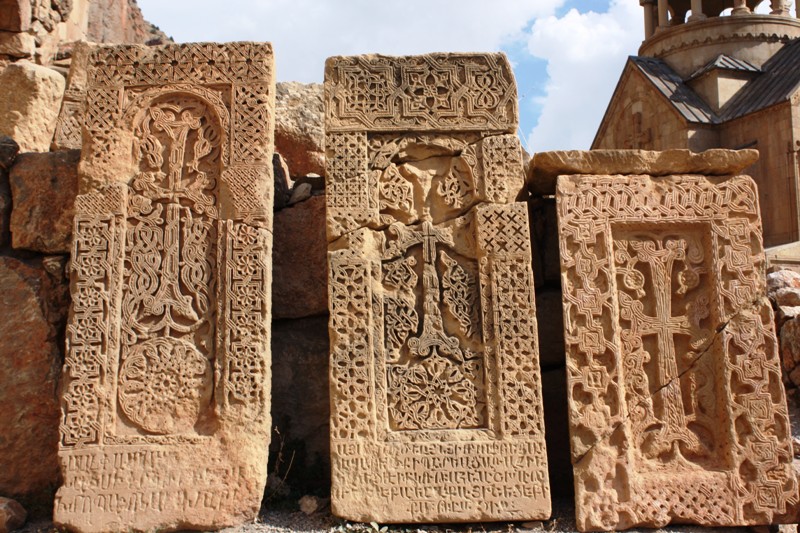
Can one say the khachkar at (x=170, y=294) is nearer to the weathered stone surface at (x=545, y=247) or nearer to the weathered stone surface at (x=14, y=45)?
the weathered stone surface at (x=545, y=247)

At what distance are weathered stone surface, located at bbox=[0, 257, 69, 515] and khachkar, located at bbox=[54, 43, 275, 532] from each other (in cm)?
42

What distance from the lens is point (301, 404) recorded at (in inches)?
183

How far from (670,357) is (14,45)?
7.05 metres

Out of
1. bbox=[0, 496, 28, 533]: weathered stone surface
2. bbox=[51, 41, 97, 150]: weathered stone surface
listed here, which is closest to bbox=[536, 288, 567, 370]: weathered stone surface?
bbox=[0, 496, 28, 533]: weathered stone surface

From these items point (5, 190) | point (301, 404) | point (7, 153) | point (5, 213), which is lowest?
point (301, 404)

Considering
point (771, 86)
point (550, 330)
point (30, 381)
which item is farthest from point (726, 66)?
point (30, 381)

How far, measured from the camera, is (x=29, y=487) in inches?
161

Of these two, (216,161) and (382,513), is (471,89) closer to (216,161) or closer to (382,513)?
(216,161)

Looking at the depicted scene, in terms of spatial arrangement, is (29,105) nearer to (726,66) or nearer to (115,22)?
(115,22)

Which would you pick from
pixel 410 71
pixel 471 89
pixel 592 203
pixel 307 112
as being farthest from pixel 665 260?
pixel 307 112

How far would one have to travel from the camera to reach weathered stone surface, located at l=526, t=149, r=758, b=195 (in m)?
4.25

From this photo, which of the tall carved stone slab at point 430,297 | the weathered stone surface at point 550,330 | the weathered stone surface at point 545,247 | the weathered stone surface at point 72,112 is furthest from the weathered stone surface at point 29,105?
the weathered stone surface at point 550,330

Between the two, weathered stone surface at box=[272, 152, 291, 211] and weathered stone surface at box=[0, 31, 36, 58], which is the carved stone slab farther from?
weathered stone surface at box=[0, 31, 36, 58]

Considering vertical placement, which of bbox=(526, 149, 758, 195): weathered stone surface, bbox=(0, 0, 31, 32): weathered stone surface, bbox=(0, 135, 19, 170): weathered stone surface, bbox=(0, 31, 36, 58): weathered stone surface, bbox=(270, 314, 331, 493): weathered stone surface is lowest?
bbox=(270, 314, 331, 493): weathered stone surface
